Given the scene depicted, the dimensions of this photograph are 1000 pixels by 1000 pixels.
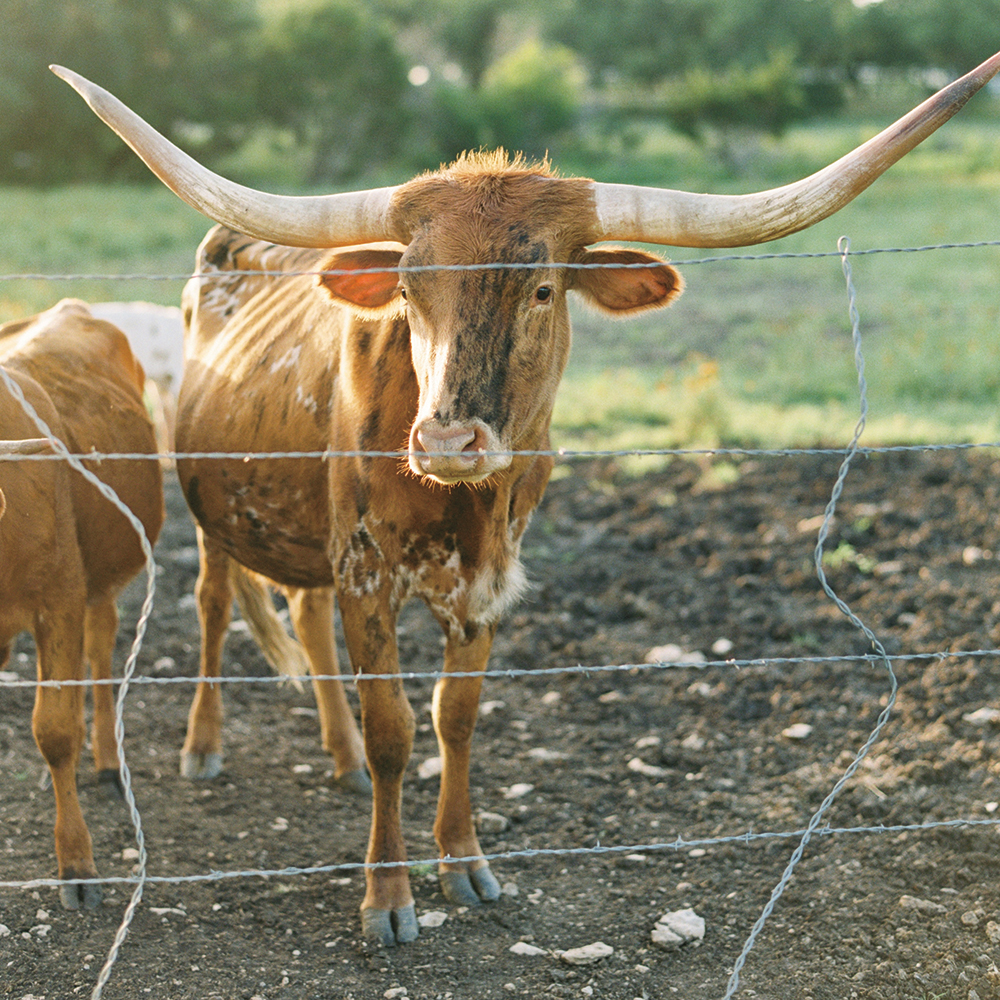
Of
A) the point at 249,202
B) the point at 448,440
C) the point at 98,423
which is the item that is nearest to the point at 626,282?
the point at 448,440

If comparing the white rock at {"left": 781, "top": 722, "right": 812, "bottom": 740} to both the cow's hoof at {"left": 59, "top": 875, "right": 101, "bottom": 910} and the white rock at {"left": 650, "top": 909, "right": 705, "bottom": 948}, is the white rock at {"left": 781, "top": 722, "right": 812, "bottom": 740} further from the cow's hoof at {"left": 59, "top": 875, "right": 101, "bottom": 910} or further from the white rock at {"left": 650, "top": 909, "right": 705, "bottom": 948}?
the cow's hoof at {"left": 59, "top": 875, "right": 101, "bottom": 910}

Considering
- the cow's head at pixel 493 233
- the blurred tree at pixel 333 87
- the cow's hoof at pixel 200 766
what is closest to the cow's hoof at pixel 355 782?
the cow's hoof at pixel 200 766

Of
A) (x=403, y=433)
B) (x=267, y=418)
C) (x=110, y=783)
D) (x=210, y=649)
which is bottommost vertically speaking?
(x=110, y=783)

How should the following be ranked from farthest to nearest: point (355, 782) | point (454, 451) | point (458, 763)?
point (355, 782), point (458, 763), point (454, 451)

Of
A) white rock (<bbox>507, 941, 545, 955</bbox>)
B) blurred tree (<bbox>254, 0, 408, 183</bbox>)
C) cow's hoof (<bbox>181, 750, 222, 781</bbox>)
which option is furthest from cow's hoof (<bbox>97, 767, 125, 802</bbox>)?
blurred tree (<bbox>254, 0, 408, 183</bbox>)

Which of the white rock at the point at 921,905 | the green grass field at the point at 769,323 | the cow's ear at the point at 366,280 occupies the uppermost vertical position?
the cow's ear at the point at 366,280

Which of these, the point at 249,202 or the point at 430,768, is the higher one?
the point at 249,202

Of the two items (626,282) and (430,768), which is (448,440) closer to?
(626,282)

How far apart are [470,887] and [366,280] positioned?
201 cm

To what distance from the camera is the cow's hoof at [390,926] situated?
350 cm

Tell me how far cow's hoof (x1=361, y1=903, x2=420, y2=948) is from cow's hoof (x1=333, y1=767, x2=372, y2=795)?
0.96 metres

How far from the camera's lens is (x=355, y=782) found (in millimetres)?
4492

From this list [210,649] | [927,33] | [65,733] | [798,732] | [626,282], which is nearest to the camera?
[626,282]

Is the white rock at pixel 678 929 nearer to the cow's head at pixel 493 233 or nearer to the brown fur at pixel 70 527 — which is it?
the cow's head at pixel 493 233
